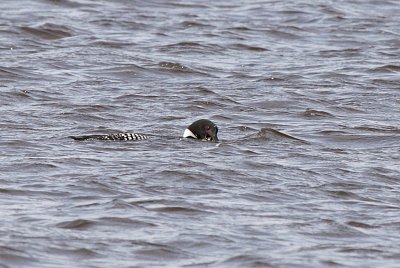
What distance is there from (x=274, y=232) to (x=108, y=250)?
1.21m

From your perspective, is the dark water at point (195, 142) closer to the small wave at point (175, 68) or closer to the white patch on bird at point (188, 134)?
the small wave at point (175, 68)

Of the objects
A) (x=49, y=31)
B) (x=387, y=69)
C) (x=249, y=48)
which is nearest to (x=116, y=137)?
(x=387, y=69)

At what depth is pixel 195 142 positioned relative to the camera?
42.4 feet

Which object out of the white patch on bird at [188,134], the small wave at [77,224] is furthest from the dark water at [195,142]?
the white patch on bird at [188,134]

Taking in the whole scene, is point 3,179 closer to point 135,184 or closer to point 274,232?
point 135,184

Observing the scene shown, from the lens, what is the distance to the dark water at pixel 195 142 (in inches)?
367

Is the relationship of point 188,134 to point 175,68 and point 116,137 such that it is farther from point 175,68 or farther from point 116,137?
point 175,68

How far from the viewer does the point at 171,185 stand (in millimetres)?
11117

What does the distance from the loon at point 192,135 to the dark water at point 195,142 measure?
0.10 metres

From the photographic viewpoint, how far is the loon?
12769mm

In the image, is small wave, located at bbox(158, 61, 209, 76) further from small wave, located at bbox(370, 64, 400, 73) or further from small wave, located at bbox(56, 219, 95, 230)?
small wave, located at bbox(56, 219, 95, 230)

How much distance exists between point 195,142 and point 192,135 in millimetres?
149

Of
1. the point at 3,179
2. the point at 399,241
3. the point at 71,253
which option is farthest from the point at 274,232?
the point at 3,179

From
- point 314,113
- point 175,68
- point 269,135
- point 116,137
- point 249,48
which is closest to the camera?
point 116,137
